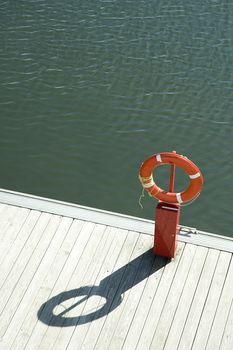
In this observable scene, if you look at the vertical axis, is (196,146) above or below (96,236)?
below

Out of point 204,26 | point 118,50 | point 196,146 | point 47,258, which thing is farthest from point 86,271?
point 204,26

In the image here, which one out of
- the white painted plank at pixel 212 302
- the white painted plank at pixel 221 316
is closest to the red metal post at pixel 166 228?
the white painted plank at pixel 212 302

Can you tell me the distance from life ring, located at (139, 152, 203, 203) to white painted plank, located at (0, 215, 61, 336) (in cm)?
96

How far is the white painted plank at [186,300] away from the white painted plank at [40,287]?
0.94 m

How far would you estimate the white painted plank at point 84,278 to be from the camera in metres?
4.88

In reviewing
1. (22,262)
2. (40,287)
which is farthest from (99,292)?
(22,262)

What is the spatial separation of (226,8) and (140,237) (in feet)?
18.2

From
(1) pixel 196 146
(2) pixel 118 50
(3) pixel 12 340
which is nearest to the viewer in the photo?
(3) pixel 12 340

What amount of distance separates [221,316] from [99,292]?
0.90m

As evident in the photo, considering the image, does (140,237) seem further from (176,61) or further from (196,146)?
(176,61)

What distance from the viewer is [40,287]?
5.23 m

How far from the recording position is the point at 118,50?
369 inches

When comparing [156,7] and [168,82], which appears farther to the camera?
[156,7]

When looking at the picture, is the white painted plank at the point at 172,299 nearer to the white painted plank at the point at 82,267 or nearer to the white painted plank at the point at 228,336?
the white painted plank at the point at 228,336
